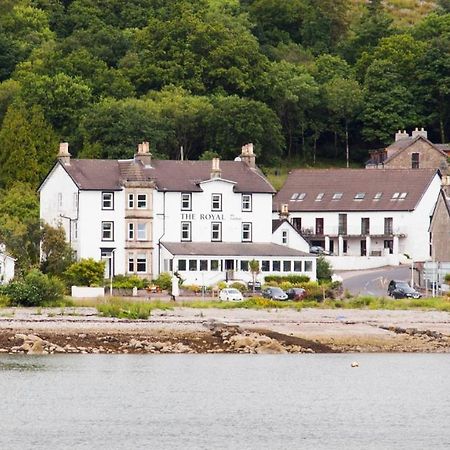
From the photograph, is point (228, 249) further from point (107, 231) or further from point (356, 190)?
point (356, 190)

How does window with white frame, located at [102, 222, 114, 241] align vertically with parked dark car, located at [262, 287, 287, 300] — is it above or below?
above

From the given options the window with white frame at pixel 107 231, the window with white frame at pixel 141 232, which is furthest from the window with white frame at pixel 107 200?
the window with white frame at pixel 141 232

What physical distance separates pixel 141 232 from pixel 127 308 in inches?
833

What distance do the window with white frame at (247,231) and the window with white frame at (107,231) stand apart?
723 cm

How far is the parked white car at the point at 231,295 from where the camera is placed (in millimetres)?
91125

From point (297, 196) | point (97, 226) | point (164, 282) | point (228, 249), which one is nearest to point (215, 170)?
point (228, 249)

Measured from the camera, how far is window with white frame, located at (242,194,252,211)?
4119 inches

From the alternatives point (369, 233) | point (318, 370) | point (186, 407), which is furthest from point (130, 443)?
point (369, 233)

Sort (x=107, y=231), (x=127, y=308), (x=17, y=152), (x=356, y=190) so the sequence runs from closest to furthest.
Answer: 1. (x=127, y=308)
2. (x=107, y=231)
3. (x=356, y=190)
4. (x=17, y=152)

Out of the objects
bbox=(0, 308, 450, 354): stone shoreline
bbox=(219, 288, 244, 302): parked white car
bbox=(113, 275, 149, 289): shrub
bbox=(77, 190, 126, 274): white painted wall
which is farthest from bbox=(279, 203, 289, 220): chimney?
bbox=(0, 308, 450, 354): stone shoreline

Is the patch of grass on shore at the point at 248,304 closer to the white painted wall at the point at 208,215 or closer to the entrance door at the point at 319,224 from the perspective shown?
the white painted wall at the point at 208,215

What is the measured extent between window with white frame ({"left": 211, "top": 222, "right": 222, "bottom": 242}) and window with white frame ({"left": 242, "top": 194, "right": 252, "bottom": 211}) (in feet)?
5.30

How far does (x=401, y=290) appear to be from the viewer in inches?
3784

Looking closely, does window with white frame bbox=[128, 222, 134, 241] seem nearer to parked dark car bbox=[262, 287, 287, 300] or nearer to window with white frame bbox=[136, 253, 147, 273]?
window with white frame bbox=[136, 253, 147, 273]
